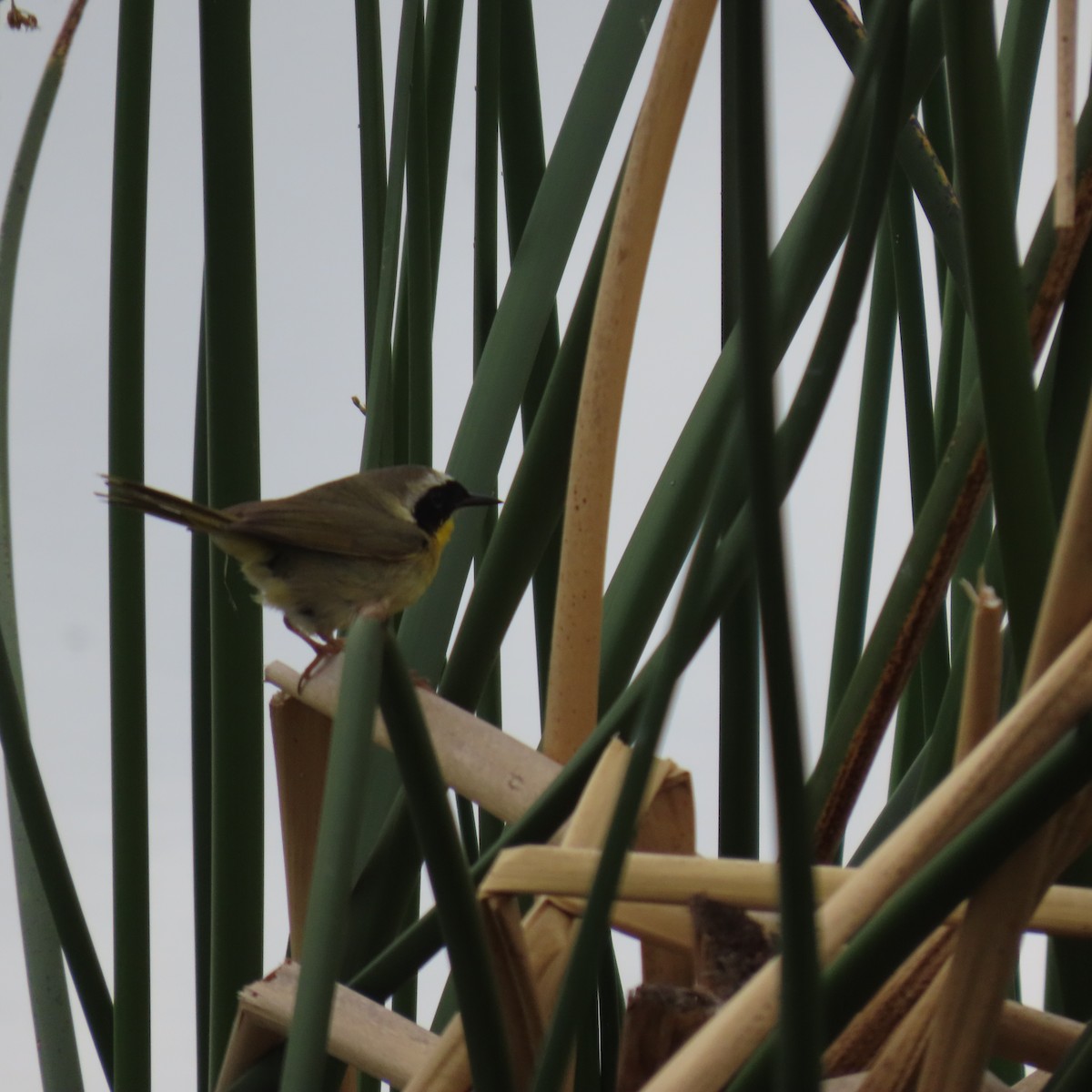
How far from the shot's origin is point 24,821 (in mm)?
824

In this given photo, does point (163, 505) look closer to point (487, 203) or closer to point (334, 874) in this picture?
point (487, 203)

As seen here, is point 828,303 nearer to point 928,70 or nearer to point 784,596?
point 784,596

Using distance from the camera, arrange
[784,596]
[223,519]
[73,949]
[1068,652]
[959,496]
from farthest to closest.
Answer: [223,519]
[73,949]
[959,496]
[1068,652]
[784,596]


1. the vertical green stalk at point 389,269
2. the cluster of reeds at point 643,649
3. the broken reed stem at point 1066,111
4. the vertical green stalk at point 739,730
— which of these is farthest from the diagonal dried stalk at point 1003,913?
the vertical green stalk at point 389,269

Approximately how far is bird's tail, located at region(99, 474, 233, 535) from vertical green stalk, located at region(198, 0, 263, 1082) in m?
0.08

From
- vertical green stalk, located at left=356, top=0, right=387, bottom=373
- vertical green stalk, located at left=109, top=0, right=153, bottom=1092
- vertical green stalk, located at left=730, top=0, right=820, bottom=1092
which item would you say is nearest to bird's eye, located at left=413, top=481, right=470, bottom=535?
vertical green stalk, located at left=356, top=0, right=387, bottom=373

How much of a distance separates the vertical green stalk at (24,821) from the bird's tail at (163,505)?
0.36 ft

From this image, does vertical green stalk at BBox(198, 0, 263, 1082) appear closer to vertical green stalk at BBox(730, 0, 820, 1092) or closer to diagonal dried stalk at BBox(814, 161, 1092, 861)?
diagonal dried stalk at BBox(814, 161, 1092, 861)

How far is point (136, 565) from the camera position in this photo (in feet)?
3.05

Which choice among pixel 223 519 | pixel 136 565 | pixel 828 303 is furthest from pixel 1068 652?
pixel 223 519

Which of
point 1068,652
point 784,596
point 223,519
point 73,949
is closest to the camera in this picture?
point 784,596

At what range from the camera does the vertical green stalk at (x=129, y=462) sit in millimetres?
858

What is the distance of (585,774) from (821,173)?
1.11 feet

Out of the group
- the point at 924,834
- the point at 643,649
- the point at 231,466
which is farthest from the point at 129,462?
the point at 924,834
